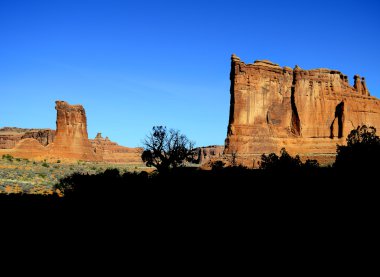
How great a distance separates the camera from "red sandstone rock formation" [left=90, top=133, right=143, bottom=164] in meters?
107

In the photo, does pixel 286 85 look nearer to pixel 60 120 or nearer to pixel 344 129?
pixel 344 129

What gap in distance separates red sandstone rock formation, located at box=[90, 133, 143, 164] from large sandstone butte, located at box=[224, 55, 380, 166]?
4576cm

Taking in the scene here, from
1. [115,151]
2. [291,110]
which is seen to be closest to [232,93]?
[291,110]

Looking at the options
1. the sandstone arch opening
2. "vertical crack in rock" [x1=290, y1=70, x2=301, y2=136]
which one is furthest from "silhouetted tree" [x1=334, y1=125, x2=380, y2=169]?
"vertical crack in rock" [x1=290, y1=70, x2=301, y2=136]

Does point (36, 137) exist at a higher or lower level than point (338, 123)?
lower

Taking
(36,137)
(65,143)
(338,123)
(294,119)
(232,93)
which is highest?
(232,93)

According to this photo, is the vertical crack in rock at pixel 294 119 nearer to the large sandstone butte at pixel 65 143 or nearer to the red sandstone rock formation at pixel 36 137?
the large sandstone butte at pixel 65 143

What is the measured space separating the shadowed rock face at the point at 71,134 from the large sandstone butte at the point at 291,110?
25.3 m

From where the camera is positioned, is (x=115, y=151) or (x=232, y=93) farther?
(x=115, y=151)

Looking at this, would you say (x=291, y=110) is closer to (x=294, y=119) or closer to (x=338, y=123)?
(x=294, y=119)

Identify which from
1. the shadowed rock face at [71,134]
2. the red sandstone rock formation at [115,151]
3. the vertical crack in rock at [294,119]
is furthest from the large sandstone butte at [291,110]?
the red sandstone rock formation at [115,151]

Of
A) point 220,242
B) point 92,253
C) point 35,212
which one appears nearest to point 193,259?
point 220,242

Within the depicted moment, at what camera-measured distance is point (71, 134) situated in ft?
234

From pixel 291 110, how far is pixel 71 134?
37049 millimetres
